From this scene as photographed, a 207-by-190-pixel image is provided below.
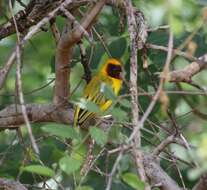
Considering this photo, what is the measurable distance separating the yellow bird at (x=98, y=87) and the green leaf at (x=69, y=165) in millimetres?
837

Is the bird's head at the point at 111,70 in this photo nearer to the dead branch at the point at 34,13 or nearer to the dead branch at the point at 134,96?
the dead branch at the point at 34,13

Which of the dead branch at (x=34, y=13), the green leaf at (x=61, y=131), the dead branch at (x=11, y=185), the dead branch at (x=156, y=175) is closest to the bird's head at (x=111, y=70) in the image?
the dead branch at (x=34, y=13)

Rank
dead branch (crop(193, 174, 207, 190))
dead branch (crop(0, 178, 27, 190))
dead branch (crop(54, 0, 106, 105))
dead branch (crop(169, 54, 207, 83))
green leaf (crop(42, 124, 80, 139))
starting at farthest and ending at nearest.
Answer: dead branch (crop(0, 178, 27, 190)), dead branch (crop(54, 0, 106, 105)), dead branch (crop(169, 54, 207, 83)), dead branch (crop(193, 174, 207, 190)), green leaf (crop(42, 124, 80, 139))

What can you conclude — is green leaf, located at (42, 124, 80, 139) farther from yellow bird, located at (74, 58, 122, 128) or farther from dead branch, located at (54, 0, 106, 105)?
yellow bird, located at (74, 58, 122, 128)

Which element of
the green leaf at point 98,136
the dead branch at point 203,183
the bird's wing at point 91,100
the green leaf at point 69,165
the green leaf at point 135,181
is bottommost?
the bird's wing at point 91,100

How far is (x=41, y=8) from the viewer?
3.62 m

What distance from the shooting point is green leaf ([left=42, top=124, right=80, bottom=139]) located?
8.23 feet

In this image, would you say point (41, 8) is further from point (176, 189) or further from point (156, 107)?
point (176, 189)

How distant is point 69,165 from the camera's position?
7.79ft

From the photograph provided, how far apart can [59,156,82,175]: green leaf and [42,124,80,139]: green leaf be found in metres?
0.13

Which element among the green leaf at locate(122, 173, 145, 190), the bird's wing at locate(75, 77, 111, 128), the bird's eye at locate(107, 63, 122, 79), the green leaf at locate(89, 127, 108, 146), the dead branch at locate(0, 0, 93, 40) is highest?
the dead branch at locate(0, 0, 93, 40)

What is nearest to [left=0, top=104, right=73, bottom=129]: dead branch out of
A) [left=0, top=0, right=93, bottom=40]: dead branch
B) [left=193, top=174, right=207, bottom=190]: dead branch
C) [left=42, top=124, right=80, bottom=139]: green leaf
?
[left=0, top=0, right=93, bottom=40]: dead branch

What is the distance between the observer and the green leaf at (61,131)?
2510mm

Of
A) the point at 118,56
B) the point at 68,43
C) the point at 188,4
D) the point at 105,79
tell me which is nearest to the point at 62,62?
the point at 68,43
